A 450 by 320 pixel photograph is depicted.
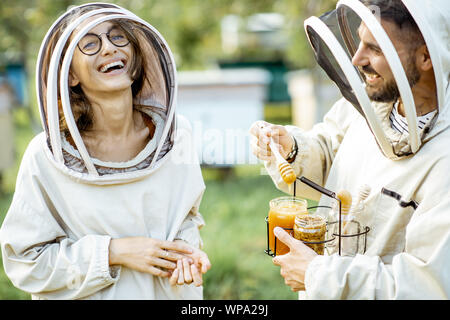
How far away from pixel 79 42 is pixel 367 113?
1.18 meters

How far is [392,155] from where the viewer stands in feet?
6.34

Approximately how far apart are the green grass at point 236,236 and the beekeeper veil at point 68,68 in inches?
82.0

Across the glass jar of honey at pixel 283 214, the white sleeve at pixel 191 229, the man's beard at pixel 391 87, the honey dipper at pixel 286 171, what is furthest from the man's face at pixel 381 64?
the white sleeve at pixel 191 229

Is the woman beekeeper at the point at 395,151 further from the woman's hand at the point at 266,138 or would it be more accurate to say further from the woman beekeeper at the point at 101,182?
the woman beekeeper at the point at 101,182

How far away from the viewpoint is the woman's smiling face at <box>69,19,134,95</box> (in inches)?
76.0

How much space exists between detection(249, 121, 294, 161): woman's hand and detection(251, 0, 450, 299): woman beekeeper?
1.23 ft

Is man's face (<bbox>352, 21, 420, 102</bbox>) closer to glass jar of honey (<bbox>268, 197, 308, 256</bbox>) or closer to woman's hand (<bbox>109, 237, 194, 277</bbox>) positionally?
glass jar of honey (<bbox>268, 197, 308, 256</bbox>)

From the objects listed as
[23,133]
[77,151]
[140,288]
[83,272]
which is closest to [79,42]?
[77,151]

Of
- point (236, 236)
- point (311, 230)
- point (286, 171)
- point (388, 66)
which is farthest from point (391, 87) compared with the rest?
point (236, 236)

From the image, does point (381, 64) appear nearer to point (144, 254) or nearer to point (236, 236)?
point (144, 254)

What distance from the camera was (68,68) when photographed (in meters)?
1.83

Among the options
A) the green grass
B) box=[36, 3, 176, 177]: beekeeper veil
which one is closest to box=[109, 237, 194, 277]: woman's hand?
box=[36, 3, 176, 177]: beekeeper veil

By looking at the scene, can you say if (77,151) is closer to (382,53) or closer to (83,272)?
(83,272)

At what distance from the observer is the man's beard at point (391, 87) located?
185cm
